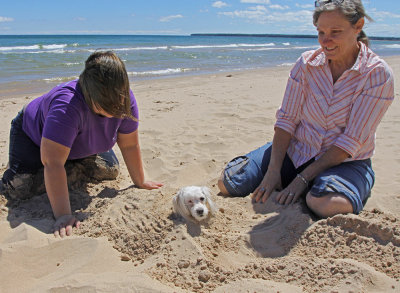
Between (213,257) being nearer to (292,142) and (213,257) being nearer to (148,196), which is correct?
(148,196)

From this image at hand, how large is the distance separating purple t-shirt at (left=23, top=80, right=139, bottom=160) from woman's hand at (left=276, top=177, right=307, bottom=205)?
1.41 metres

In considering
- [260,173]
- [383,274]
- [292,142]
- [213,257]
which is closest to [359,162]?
[292,142]

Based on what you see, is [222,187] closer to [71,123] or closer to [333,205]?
[333,205]

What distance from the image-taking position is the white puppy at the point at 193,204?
271 centimetres

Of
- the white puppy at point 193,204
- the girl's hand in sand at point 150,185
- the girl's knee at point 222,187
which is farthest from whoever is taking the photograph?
the girl's hand in sand at point 150,185

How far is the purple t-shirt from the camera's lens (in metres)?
2.86

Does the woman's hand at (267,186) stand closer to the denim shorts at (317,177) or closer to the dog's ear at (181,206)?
the denim shorts at (317,177)

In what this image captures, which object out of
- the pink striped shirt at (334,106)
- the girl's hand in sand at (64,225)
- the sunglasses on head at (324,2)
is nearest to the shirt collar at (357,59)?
the pink striped shirt at (334,106)

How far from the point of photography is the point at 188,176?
3.98 meters

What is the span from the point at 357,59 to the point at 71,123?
7.15 feet

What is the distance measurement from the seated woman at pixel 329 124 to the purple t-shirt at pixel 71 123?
1070 mm

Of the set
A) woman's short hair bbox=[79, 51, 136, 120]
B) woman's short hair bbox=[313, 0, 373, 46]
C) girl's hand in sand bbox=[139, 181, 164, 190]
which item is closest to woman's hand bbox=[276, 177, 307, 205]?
girl's hand in sand bbox=[139, 181, 164, 190]

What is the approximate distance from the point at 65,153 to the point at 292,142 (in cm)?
187

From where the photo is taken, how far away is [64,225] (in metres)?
2.86
